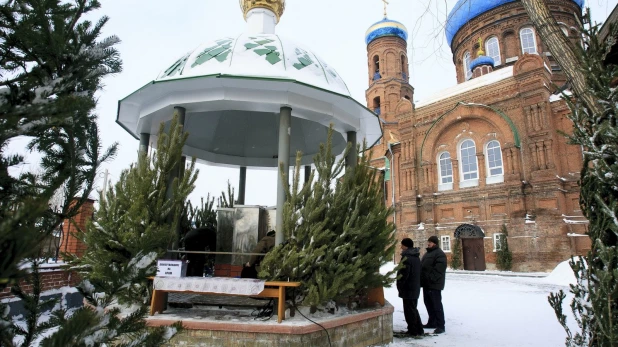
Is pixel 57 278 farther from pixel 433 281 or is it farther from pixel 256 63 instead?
pixel 433 281

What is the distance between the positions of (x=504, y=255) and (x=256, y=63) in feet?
64.6

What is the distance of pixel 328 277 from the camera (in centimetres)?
430

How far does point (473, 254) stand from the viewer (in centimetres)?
2181

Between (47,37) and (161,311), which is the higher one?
→ (47,37)

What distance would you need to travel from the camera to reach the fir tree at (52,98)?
124 cm

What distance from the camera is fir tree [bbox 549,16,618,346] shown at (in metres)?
2.98

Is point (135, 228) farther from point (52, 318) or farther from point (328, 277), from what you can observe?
point (52, 318)

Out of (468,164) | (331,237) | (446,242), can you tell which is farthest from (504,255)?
(331,237)

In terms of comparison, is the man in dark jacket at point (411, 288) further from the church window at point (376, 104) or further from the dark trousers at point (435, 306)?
the church window at point (376, 104)

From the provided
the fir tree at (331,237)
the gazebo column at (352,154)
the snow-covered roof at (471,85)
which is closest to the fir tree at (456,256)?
the snow-covered roof at (471,85)

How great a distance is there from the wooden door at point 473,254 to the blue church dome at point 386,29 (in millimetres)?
→ 20562

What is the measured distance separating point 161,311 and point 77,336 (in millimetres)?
3607

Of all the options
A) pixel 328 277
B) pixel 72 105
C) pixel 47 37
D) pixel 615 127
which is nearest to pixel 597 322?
pixel 615 127

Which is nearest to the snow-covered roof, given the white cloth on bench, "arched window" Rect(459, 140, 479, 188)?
"arched window" Rect(459, 140, 479, 188)
